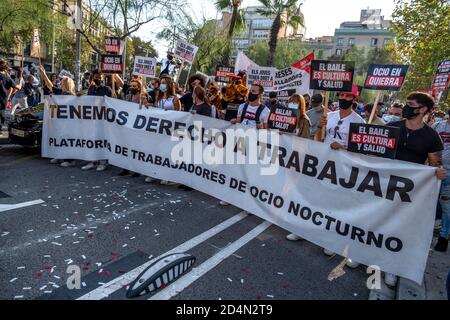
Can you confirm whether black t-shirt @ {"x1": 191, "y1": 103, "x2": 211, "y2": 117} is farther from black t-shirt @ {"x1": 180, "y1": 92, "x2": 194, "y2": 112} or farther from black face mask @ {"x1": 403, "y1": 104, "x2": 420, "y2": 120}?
black face mask @ {"x1": 403, "y1": 104, "x2": 420, "y2": 120}

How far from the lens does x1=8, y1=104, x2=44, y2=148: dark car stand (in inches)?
287

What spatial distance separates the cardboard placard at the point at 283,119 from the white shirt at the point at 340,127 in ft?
1.74

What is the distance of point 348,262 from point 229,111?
15.6 ft

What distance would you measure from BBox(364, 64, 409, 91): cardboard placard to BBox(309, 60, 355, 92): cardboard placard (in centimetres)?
78

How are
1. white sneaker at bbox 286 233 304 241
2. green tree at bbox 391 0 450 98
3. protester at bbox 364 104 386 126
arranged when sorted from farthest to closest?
green tree at bbox 391 0 450 98
protester at bbox 364 104 386 126
white sneaker at bbox 286 233 304 241

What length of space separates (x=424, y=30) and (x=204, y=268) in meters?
16.0

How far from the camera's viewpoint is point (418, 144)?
3.96 meters

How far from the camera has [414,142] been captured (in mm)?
3988

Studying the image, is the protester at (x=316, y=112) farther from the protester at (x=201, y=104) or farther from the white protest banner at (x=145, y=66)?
the white protest banner at (x=145, y=66)

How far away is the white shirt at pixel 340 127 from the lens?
4.61 m

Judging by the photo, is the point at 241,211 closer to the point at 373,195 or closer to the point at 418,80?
the point at 373,195

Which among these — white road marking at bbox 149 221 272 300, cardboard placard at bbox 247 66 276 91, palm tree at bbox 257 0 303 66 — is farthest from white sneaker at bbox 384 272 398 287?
palm tree at bbox 257 0 303 66

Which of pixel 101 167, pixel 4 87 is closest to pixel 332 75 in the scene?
pixel 101 167
